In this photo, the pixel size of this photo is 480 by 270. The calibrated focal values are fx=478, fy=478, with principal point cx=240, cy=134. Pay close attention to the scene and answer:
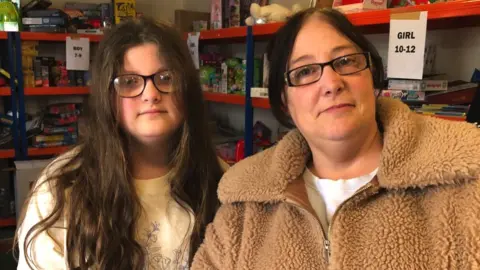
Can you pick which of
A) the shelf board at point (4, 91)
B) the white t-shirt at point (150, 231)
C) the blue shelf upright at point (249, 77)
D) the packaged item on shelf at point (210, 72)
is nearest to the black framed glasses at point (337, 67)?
the white t-shirt at point (150, 231)

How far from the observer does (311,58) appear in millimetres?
1081

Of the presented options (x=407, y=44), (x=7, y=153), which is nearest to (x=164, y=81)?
(x=407, y=44)

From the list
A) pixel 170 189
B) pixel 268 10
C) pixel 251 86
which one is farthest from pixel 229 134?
pixel 170 189

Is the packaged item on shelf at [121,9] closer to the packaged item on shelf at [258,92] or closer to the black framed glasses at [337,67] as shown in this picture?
the packaged item on shelf at [258,92]

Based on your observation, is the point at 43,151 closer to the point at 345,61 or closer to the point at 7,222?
the point at 7,222

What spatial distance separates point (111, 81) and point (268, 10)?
138 cm

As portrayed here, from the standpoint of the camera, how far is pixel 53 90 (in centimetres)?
320

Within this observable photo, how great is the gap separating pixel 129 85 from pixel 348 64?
1.86 feet

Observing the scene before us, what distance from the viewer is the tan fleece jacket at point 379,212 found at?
0.87 m

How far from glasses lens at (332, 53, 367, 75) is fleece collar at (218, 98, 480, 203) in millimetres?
120

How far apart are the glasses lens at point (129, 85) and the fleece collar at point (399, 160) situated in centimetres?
33

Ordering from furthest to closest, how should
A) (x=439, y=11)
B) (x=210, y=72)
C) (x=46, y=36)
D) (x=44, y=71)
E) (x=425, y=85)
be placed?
(x=44, y=71) → (x=46, y=36) → (x=210, y=72) → (x=425, y=85) → (x=439, y=11)

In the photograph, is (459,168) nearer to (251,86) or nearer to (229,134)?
(251,86)

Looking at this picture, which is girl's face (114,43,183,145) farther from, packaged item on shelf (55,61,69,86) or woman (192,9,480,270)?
packaged item on shelf (55,61,69,86)
